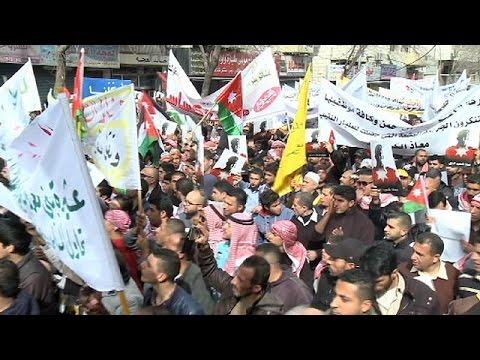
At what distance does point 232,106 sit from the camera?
8.95 metres

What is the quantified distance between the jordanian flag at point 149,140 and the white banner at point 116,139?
3.19 meters

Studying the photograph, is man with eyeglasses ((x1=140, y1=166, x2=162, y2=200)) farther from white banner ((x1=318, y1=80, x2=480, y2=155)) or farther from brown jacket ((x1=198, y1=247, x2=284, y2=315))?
white banner ((x1=318, y1=80, x2=480, y2=155))

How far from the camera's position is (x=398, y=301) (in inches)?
142

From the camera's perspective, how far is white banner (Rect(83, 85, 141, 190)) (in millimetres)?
5051

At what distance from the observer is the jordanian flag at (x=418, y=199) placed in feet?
17.2

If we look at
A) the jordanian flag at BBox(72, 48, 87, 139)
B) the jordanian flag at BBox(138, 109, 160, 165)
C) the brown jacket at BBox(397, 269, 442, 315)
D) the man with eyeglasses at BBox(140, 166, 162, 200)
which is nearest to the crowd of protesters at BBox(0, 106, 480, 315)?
the brown jacket at BBox(397, 269, 442, 315)

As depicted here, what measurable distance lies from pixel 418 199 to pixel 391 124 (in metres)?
3.49

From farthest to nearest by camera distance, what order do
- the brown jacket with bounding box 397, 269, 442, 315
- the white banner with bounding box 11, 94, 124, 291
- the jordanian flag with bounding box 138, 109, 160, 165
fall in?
1. the jordanian flag with bounding box 138, 109, 160, 165
2. the brown jacket with bounding box 397, 269, 442, 315
3. the white banner with bounding box 11, 94, 124, 291

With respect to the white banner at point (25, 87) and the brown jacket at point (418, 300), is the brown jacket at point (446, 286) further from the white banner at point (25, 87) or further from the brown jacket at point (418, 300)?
the white banner at point (25, 87)

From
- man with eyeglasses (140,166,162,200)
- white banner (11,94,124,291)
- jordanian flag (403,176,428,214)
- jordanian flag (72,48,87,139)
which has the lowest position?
man with eyeglasses (140,166,162,200)

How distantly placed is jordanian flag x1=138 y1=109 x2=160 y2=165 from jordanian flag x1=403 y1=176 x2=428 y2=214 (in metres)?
4.48

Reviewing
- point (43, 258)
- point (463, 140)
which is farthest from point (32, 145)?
point (463, 140)

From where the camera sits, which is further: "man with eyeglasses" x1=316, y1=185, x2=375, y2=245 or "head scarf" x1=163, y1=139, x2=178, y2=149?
"head scarf" x1=163, y1=139, x2=178, y2=149

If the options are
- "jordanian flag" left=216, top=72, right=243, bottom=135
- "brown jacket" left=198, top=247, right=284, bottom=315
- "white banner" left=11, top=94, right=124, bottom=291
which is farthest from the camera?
"jordanian flag" left=216, top=72, right=243, bottom=135
